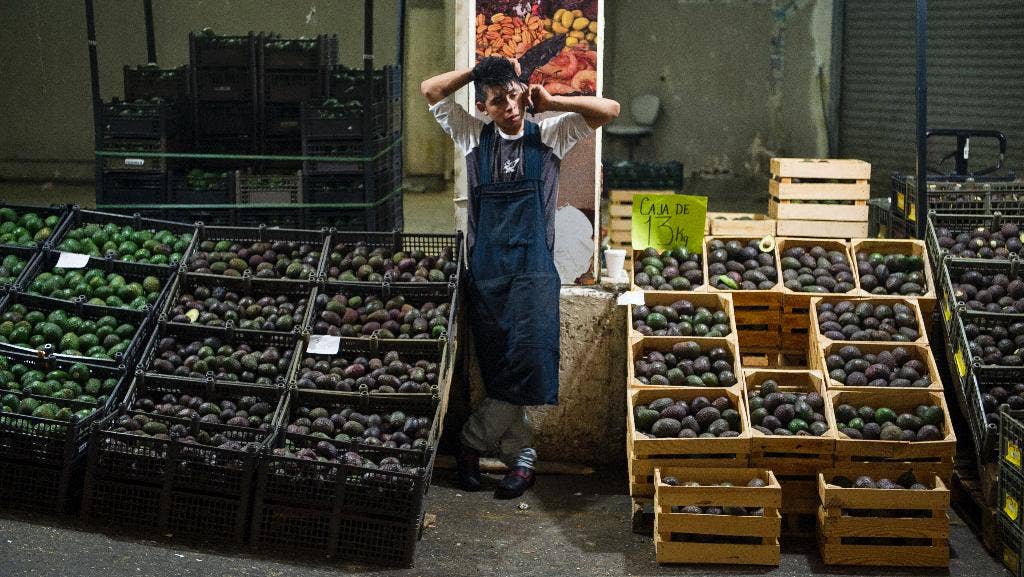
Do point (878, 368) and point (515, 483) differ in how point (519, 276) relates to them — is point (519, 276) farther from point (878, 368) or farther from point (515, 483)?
point (878, 368)

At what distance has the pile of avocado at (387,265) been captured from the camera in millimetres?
5914

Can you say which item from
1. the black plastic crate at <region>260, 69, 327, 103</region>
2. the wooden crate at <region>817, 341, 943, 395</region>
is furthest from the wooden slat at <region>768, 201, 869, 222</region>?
the black plastic crate at <region>260, 69, 327, 103</region>

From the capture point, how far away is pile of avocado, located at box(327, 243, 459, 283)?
19.4 feet

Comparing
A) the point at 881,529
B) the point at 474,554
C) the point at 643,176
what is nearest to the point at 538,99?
the point at 474,554

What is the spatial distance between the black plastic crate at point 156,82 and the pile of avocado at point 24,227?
991mm

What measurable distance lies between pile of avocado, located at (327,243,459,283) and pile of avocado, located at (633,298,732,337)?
96cm

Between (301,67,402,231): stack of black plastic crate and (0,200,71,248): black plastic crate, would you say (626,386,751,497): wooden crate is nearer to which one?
(301,67,402,231): stack of black plastic crate

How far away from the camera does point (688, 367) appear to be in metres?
5.47

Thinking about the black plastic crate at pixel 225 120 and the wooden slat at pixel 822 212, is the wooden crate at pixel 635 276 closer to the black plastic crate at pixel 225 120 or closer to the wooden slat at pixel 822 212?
the wooden slat at pixel 822 212

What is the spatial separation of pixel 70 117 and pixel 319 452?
8.03 meters

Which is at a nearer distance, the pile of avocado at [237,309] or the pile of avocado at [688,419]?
the pile of avocado at [688,419]

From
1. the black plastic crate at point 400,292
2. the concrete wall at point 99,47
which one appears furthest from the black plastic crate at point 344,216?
the concrete wall at point 99,47

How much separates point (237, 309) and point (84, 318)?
766mm

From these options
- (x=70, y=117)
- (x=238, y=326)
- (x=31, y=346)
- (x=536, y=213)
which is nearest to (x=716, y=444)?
(x=536, y=213)
